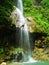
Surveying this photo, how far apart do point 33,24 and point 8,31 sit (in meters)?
3.62

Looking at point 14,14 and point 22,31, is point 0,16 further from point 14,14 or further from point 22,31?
point 22,31

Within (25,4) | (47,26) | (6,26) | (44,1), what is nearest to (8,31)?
(6,26)

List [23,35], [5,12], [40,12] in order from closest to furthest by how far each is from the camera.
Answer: [5,12], [23,35], [40,12]

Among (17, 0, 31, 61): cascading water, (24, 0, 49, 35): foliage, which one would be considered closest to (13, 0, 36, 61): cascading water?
(17, 0, 31, 61): cascading water

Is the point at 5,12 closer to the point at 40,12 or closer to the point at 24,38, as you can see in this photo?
the point at 24,38

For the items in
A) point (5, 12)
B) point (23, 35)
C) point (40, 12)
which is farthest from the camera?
point (40, 12)

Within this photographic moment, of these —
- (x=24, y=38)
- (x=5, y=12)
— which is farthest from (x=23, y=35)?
(x=5, y=12)

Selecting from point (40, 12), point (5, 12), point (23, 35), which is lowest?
point (23, 35)

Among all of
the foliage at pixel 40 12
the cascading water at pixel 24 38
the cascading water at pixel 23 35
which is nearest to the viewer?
the cascading water at pixel 23 35

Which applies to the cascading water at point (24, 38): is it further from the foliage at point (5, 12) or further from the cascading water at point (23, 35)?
the foliage at point (5, 12)

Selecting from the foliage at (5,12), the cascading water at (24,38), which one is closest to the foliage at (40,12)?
the cascading water at (24,38)

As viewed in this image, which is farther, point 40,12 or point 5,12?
point 40,12

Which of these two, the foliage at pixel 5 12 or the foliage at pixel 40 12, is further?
the foliage at pixel 40 12

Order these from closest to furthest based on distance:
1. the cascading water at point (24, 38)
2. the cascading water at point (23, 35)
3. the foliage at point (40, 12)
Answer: the cascading water at point (23, 35) → the cascading water at point (24, 38) → the foliage at point (40, 12)
